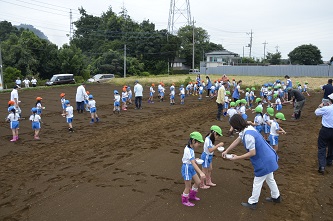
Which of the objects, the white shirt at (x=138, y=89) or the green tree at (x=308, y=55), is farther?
the green tree at (x=308, y=55)

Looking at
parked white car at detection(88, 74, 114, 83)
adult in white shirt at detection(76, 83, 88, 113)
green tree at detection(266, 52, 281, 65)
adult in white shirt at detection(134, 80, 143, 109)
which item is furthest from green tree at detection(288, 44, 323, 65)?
adult in white shirt at detection(76, 83, 88, 113)

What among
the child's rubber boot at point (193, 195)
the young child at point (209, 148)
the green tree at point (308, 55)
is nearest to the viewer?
the child's rubber boot at point (193, 195)

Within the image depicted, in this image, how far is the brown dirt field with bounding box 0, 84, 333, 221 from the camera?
4945mm

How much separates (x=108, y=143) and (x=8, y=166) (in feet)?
10.0

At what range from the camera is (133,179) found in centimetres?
636

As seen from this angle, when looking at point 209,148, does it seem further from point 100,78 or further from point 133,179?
point 100,78

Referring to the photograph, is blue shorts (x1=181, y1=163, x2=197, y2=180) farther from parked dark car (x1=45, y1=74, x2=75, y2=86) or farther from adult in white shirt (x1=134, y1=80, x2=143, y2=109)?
parked dark car (x1=45, y1=74, x2=75, y2=86)

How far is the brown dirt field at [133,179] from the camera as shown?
4945mm

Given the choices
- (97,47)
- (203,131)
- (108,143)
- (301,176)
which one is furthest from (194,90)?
(97,47)

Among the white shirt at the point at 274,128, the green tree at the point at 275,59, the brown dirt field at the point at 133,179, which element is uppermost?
the green tree at the point at 275,59

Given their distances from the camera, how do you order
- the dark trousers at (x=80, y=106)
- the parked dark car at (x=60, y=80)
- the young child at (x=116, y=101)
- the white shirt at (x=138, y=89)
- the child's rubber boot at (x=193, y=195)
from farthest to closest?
the parked dark car at (x=60, y=80)
the white shirt at (x=138, y=89)
the young child at (x=116, y=101)
the dark trousers at (x=80, y=106)
the child's rubber boot at (x=193, y=195)

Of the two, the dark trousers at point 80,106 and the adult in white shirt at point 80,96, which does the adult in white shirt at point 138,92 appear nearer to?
the adult in white shirt at point 80,96

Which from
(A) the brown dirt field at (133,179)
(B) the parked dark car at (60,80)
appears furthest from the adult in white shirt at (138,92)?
(B) the parked dark car at (60,80)

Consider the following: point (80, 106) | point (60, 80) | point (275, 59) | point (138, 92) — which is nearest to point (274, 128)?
point (138, 92)
